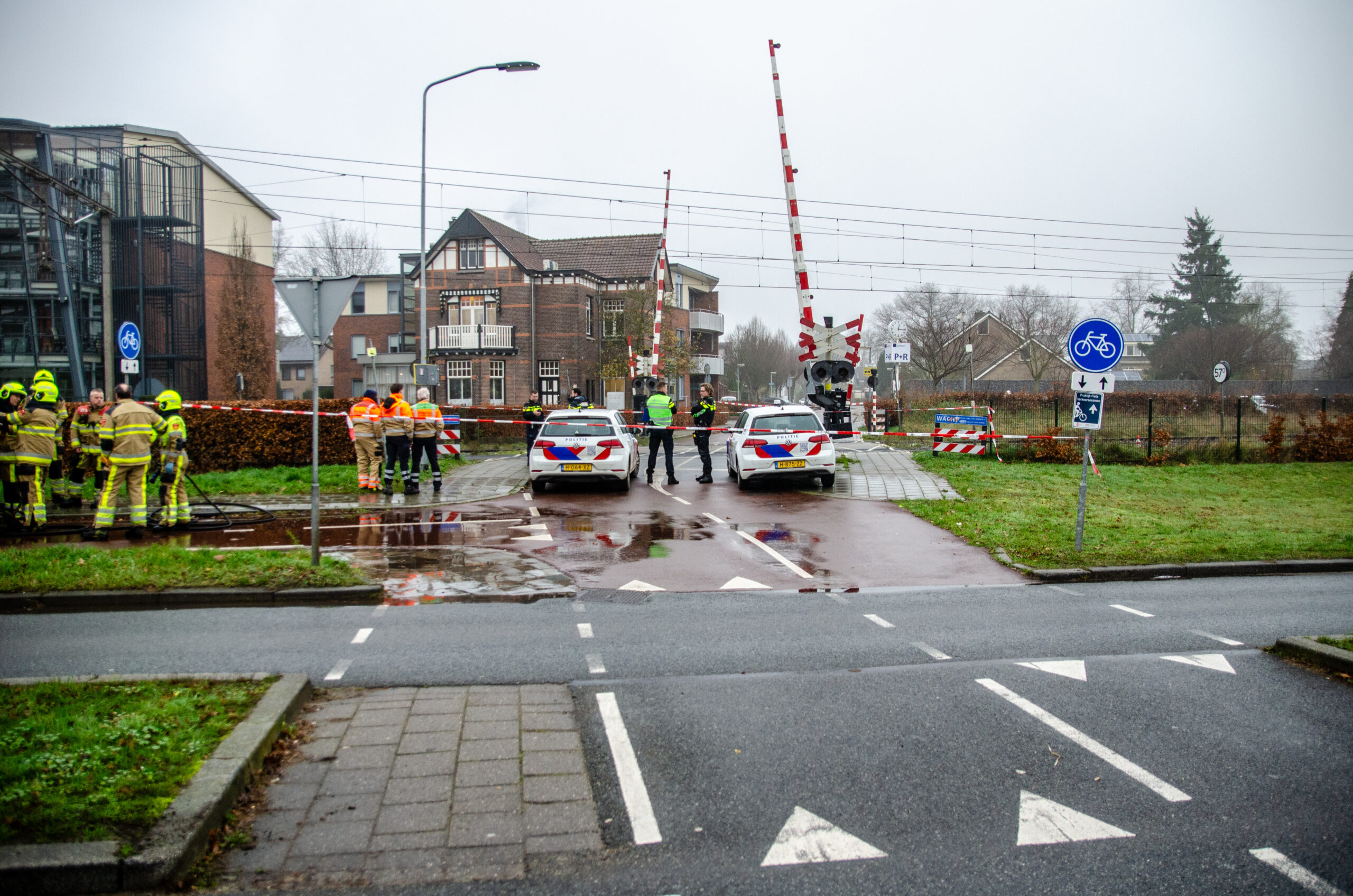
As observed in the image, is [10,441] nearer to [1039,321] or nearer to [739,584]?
[739,584]

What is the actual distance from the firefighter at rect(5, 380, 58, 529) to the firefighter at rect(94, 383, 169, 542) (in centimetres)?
110

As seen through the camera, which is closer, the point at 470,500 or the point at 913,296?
the point at 470,500

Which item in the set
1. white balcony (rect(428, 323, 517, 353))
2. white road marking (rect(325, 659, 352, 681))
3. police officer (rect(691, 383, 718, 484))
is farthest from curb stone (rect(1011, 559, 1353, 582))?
white balcony (rect(428, 323, 517, 353))

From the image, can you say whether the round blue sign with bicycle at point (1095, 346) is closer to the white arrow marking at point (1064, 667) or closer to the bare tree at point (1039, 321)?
the white arrow marking at point (1064, 667)

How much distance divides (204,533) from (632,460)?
26.3ft

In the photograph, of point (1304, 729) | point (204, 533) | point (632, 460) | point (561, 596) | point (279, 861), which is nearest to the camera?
point (279, 861)

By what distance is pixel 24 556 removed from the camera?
27.7 feet

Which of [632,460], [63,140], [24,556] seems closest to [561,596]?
[24,556]

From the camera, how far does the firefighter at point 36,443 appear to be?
11.1 meters

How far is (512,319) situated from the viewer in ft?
148

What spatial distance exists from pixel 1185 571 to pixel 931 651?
15.6 feet

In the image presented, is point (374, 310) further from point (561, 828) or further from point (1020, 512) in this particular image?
point (561, 828)

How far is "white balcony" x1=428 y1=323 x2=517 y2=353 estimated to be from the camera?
44938 mm

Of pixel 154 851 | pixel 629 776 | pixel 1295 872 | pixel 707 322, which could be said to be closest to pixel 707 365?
pixel 707 322
